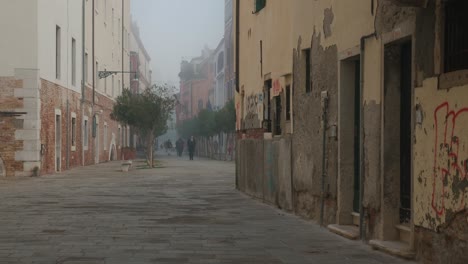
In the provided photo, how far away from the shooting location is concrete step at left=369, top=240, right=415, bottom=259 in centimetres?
790

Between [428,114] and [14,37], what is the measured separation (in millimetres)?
19679

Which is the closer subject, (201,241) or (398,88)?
(398,88)

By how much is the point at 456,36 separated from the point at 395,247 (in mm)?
2598

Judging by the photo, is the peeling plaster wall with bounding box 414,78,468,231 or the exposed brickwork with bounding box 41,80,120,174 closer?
the peeling plaster wall with bounding box 414,78,468,231

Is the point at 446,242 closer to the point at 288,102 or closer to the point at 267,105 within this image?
the point at 288,102

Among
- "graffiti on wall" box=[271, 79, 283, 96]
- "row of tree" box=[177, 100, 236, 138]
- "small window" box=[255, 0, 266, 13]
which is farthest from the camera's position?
"row of tree" box=[177, 100, 236, 138]

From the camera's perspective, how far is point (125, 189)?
20.3 m

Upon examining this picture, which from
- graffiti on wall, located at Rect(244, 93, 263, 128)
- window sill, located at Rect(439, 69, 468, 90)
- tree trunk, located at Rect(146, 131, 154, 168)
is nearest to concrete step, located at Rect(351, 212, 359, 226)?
window sill, located at Rect(439, 69, 468, 90)

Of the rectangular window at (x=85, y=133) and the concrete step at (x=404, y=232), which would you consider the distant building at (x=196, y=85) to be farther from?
the concrete step at (x=404, y=232)

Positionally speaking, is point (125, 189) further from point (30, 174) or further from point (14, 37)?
point (14, 37)

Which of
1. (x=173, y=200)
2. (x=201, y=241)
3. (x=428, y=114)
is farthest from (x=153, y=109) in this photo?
(x=428, y=114)

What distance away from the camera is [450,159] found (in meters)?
6.90

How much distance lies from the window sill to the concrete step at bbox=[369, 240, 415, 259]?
1904 mm

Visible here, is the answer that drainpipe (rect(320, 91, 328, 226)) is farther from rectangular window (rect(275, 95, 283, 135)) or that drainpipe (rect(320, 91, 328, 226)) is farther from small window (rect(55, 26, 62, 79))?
small window (rect(55, 26, 62, 79))
